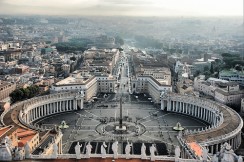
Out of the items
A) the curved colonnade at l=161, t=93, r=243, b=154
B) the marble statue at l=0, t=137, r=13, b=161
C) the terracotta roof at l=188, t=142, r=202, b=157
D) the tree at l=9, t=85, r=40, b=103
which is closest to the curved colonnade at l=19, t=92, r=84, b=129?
the tree at l=9, t=85, r=40, b=103

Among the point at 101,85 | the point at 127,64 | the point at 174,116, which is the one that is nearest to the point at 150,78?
the point at 101,85

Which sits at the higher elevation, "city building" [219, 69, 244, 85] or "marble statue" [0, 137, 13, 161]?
"marble statue" [0, 137, 13, 161]

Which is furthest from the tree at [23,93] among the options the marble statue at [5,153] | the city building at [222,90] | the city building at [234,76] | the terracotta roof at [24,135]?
the city building at [234,76]

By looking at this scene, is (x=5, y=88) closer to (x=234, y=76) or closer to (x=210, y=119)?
(x=210, y=119)

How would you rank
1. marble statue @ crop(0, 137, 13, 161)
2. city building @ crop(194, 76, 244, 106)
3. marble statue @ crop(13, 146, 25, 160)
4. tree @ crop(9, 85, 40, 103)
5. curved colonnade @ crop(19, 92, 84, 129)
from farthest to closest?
city building @ crop(194, 76, 244, 106) → tree @ crop(9, 85, 40, 103) → curved colonnade @ crop(19, 92, 84, 129) → marble statue @ crop(13, 146, 25, 160) → marble statue @ crop(0, 137, 13, 161)

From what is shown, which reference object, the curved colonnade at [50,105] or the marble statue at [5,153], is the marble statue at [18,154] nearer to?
the marble statue at [5,153]

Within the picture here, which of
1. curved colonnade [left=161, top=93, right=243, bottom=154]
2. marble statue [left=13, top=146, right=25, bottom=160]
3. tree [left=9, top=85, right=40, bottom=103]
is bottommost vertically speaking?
curved colonnade [left=161, top=93, right=243, bottom=154]

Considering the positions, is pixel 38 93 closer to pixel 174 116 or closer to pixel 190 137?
pixel 174 116

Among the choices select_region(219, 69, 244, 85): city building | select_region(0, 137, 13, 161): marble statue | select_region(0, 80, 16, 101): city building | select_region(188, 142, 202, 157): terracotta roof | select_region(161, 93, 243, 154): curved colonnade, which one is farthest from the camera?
select_region(219, 69, 244, 85): city building

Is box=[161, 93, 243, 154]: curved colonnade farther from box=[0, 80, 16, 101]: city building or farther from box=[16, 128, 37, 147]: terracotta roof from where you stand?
box=[0, 80, 16, 101]: city building
